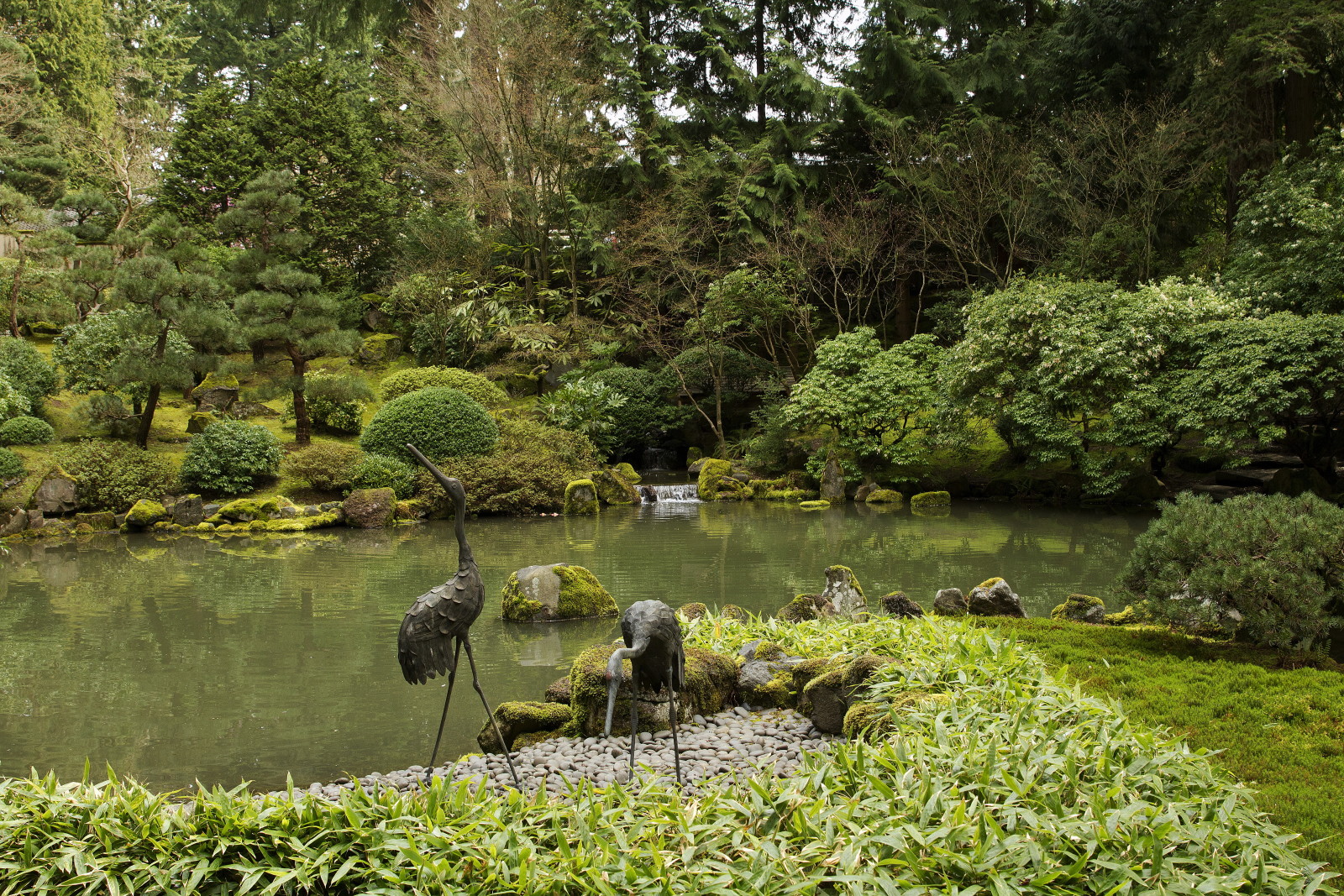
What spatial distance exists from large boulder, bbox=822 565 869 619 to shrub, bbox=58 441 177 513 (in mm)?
11698

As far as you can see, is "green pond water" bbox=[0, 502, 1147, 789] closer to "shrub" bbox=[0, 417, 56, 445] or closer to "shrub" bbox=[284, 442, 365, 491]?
"shrub" bbox=[284, 442, 365, 491]

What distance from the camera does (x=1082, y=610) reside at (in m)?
6.77

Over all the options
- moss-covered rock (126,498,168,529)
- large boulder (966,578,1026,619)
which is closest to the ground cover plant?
large boulder (966,578,1026,619)

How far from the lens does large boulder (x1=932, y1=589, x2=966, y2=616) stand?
6.90m

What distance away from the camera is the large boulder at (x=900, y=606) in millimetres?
6664

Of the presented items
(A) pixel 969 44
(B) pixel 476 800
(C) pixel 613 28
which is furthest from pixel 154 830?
(A) pixel 969 44

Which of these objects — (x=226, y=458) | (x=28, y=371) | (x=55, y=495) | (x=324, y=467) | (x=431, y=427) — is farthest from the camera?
(x=28, y=371)

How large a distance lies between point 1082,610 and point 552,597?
4.53 metres

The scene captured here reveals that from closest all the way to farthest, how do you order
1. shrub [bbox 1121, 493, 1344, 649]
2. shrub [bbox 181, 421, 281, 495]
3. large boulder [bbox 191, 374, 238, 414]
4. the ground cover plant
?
the ground cover plant < shrub [bbox 1121, 493, 1344, 649] < shrub [bbox 181, 421, 281, 495] < large boulder [bbox 191, 374, 238, 414]

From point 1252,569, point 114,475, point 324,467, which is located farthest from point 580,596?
point 114,475

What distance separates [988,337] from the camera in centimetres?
1441

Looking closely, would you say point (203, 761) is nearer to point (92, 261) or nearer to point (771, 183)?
point (92, 261)

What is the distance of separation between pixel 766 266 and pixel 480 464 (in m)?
8.75

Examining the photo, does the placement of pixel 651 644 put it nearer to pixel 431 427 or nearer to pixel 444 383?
pixel 431 427
